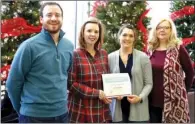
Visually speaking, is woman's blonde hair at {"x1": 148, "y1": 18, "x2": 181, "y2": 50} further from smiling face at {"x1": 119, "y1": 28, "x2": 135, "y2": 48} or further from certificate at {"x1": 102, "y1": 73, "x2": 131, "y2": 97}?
certificate at {"x1": 102, "y1": 73, "x2": 131, "y2": 97}

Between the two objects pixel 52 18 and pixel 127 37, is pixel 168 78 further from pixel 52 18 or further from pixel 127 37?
pixel 52 18

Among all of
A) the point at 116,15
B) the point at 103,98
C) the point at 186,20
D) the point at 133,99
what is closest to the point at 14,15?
the point at 116,15

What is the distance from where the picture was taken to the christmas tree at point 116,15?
3.56 metres

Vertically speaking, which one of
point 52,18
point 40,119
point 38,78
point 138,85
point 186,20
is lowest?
point 40,119

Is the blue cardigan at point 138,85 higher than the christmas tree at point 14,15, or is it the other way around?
the christmas tree at point 14,15

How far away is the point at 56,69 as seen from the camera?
1756mm

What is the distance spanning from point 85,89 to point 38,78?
1.33ft

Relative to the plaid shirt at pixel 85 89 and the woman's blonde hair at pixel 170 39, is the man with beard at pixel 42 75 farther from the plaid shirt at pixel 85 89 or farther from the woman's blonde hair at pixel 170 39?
the woman's blonde hair at pixel 170 39

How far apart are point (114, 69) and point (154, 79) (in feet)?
1.21

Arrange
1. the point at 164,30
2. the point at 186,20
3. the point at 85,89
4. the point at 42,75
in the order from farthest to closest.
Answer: the point at 186,20
the point at 164,30
the point at 85,89
the point at 42,75

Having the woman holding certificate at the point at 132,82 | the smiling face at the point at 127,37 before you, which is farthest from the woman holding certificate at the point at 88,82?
the smiling face at the point at 127,37

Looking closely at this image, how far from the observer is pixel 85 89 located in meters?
1.97

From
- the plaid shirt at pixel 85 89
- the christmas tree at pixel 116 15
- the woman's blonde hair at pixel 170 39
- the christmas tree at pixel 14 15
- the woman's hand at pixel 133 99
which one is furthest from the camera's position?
the christmas tree at pixel 116 15

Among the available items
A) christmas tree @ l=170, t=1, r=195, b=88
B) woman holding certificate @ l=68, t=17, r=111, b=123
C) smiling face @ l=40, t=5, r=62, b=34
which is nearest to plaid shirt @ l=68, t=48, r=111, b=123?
woman holding certificate @ l=68, t=17, r=111, b=123
